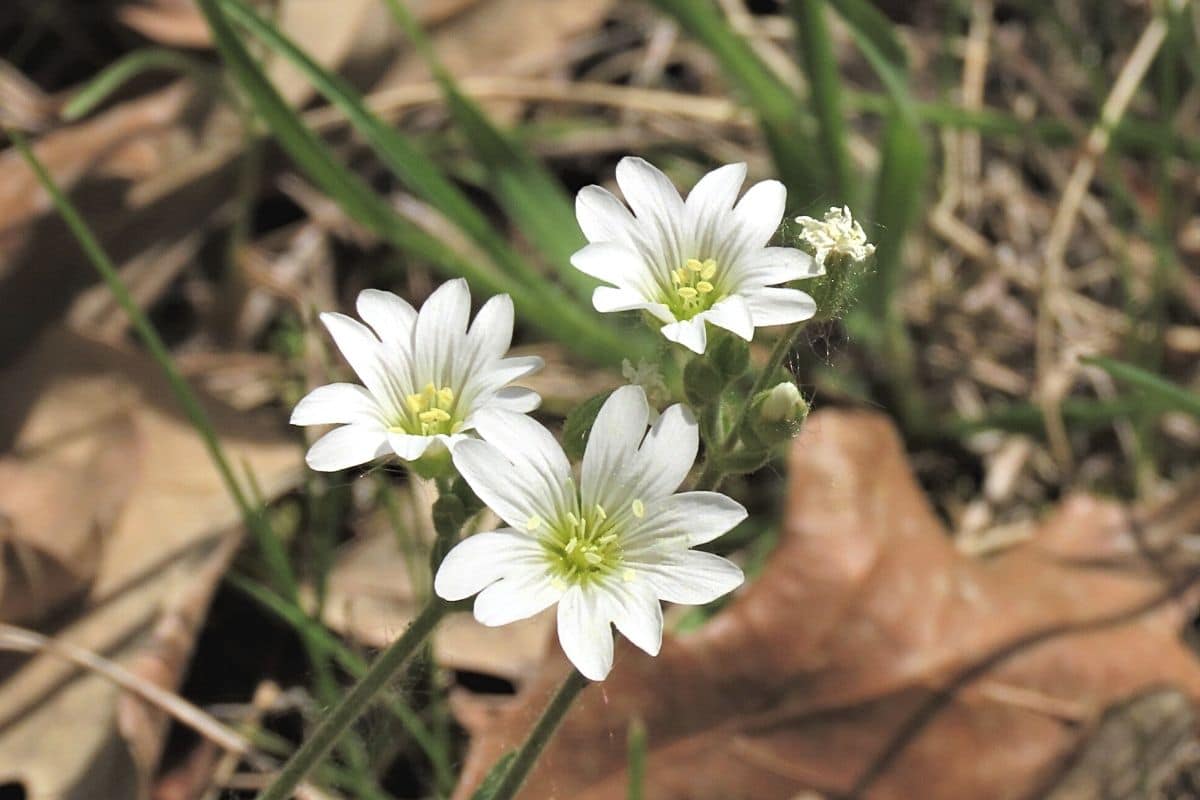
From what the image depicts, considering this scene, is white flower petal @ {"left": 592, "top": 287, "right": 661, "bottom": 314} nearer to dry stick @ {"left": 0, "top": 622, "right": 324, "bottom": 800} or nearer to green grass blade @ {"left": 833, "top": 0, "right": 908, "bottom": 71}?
dry stick @ {"left": 0, "top": 622, "right": 324, "bottom": 800}

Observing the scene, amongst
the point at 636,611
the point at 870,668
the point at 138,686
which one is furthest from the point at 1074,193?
the point at 138,686

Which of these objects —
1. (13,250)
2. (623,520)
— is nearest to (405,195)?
(13,250)

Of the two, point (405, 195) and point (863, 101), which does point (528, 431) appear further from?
point (405, 195)

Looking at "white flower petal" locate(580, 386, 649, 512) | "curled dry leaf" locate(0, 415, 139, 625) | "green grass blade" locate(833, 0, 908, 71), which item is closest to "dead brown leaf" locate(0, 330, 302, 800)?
"curled dry leaf" locate(0, 415, 139, 625)

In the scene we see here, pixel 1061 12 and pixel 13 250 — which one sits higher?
pixel 13 250

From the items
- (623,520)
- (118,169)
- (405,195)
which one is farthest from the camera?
(405,195)

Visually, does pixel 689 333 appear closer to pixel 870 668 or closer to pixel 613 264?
pixel 613 264
